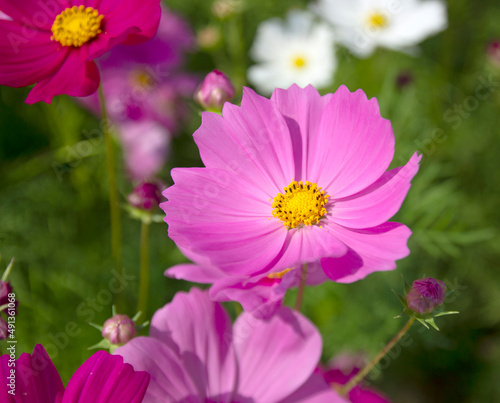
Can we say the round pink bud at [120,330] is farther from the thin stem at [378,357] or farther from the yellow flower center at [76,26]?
the yellow flower center at [76,26]

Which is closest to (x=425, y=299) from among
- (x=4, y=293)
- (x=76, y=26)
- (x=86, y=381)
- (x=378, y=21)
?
(x=86, y=381)

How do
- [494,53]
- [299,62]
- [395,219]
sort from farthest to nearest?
[299,62] < [494,53] < [395,219]

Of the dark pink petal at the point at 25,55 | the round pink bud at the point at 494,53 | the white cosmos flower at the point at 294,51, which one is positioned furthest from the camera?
the white cosmos flower at the point at 294,51

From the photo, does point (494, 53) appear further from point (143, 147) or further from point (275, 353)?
point (275, 353)

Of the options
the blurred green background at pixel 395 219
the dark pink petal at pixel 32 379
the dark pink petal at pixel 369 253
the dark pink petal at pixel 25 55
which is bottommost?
the blurred green background at pixel 395 219

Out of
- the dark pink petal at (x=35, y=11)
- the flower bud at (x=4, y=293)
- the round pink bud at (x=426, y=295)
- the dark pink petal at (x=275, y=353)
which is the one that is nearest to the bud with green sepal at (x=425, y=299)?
the round pink bud at (x=426, y=295)

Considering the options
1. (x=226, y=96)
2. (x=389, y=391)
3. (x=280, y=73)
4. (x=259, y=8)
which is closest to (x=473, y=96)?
(x=280, y=73)

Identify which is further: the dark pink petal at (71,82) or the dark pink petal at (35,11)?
the dark pink petal at (35,11)
